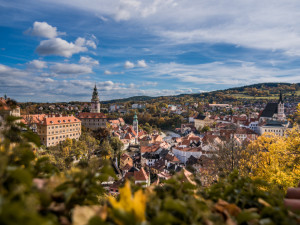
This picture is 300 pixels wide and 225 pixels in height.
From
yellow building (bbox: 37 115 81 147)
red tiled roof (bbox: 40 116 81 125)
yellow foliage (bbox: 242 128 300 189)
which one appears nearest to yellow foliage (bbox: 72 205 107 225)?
yellow foliage (bbox: 242 128 300 189)

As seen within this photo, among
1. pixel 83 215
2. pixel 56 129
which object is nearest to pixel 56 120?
pixel 56 129

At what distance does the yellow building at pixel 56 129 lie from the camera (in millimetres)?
40219

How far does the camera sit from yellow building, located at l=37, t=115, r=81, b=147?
4022 centimetres

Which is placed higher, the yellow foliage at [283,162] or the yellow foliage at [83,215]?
the yellow foliage at [83,215]

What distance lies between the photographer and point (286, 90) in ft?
563

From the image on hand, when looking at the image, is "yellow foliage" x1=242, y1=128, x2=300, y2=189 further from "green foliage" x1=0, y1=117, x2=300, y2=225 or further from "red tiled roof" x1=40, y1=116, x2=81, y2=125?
"red tiled roof" x1=40, y1=116, x2=81, y2=125

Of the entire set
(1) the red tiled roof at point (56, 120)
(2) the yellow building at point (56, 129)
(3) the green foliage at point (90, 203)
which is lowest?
(2) the yellow building at point (56, 129)

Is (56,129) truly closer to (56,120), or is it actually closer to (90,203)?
(56,120)

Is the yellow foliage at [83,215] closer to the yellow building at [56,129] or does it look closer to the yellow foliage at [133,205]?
the yellow foliage at [133,205]

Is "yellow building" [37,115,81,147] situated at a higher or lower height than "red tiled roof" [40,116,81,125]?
lower

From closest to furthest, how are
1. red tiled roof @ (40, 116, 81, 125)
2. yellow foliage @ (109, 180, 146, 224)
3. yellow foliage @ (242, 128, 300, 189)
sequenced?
yellow foliage @ (109, 180, 146, 224) < yellow foliage @ (242, 128, 300, 189) < red tiled roof @ (40, 116, 81, 125)

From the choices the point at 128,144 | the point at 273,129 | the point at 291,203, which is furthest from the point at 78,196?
the point at 273,129

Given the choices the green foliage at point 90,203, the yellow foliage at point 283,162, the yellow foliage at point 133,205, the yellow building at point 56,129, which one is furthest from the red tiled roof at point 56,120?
the yellow foliage at point 133,205

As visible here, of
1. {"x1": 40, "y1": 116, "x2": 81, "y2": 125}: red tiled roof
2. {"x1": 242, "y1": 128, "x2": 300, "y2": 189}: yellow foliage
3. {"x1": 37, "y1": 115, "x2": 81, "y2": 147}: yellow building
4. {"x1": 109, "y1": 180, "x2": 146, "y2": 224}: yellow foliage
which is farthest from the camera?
{"x1": 40, "y1": 116, "x2": 81, "y2": 125}: red tiled roof
